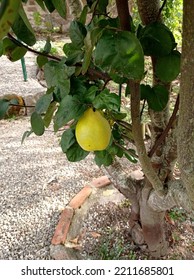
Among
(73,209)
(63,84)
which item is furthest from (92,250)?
(63,84)

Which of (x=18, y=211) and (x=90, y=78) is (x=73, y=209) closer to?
(x=18, y=211)

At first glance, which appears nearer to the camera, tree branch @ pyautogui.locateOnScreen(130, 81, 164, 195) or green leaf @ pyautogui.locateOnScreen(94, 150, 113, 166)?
tree branch @ pyautogui.locateOnScreen(130, 81, 164, 195)

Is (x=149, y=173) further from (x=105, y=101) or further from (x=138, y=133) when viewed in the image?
(x=105, y=101)

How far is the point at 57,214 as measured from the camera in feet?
4.60

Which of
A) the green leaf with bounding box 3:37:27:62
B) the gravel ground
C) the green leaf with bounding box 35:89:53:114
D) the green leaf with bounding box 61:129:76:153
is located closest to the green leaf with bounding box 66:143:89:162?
the green leaf with bounding box 61:129:76:153

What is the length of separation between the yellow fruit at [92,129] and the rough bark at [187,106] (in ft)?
0.45

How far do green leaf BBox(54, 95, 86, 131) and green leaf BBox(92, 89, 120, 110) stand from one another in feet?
0.11

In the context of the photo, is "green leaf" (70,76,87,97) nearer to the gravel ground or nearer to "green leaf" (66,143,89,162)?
"green leaf" (66,143,89,162)

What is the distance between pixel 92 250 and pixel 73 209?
0.65 ft

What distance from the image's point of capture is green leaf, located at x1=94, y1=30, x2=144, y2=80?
1.35 feet

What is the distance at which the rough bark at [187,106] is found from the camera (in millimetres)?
441

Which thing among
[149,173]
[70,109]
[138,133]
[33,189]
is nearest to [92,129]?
[70,109]

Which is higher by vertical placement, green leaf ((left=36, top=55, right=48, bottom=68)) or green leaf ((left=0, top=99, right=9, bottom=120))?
green leaf ((left=36, top=55, right=48, bottom=68))

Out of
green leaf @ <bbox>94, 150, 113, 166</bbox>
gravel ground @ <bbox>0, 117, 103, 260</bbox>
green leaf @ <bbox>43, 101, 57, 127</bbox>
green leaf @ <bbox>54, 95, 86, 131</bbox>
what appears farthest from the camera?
gravel ground @ <bbox>0, 117, 103, 260</bbox>
